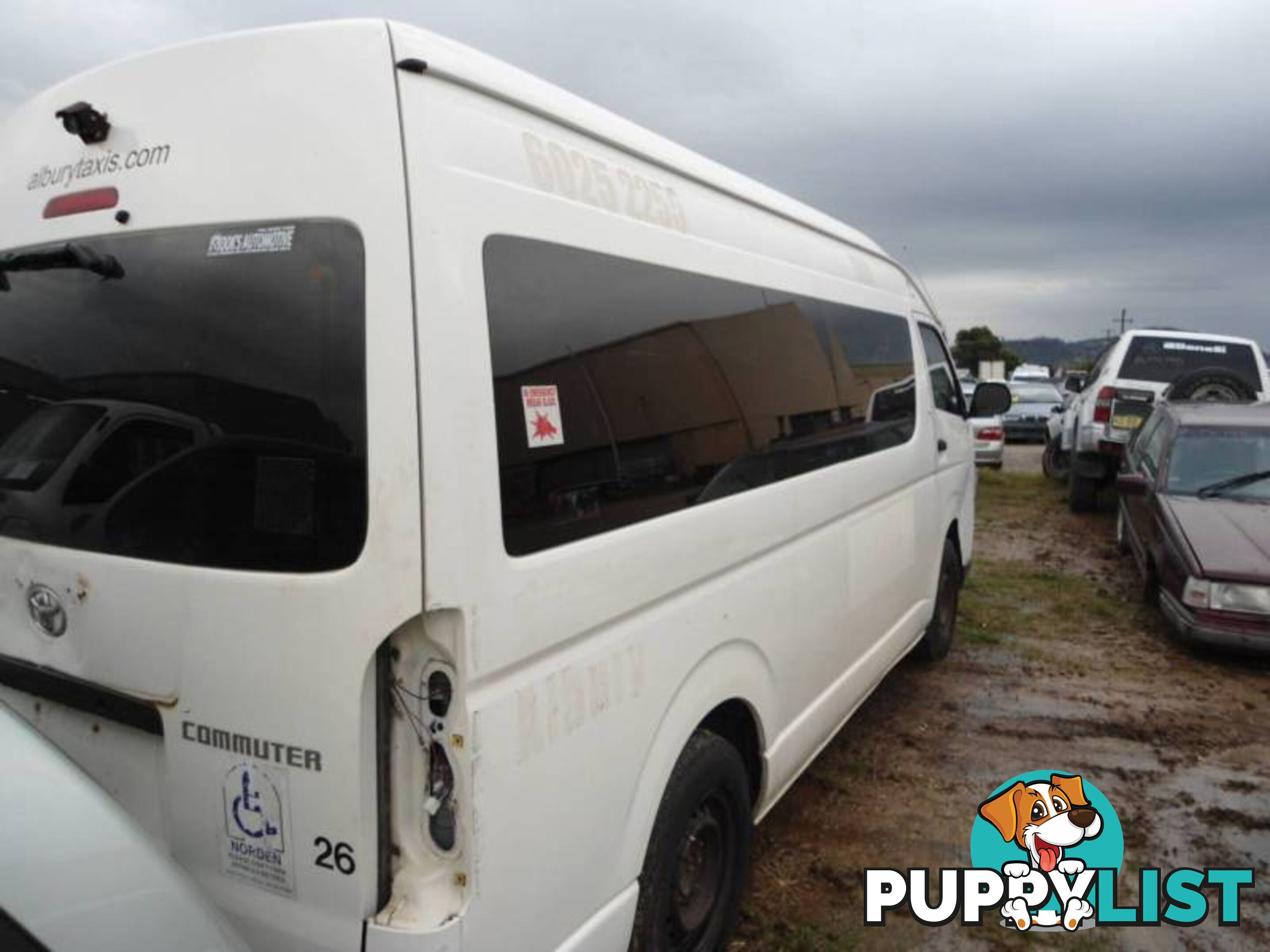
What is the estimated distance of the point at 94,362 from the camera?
1.92m

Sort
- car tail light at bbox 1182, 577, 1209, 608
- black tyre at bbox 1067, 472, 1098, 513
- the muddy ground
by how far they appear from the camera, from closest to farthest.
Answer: the muddy ground, car tail light at bbox 1182, 577, 1209, 608, black tyre at bbox 1067, 472, 1098, 513

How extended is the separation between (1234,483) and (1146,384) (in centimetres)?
525

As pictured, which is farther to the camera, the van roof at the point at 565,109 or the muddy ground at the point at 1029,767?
the muddy ground at the point at 1029,767

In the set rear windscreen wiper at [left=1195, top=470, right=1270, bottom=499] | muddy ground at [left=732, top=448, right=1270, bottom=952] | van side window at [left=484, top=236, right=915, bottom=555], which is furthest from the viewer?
rear windscreen wiper at [left=1195, top=470, right=1270, bottom=499]

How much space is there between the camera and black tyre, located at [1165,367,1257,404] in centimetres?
1061

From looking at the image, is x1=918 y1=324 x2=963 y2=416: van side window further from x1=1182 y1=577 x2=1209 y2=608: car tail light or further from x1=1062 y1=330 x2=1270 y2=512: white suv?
x1=1062 y1=330 x2=1270 y2=512: white suv

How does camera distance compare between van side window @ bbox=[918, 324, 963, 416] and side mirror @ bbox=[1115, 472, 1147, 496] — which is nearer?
van side window @ bbox=[918, 324, 963, 416]

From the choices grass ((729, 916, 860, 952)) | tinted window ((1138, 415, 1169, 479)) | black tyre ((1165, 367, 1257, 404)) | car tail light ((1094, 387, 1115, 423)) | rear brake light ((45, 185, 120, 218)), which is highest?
rear brake light ((45, 185, 120, 218))

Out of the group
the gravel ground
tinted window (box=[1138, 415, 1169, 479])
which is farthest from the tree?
tinted window (box=[1138, 415, 1169, 479])

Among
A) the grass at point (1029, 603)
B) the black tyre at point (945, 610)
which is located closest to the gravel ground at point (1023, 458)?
the grass at point (1029, 603)

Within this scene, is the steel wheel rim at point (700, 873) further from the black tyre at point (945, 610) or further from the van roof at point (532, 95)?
the black tyre at point (945, 610)

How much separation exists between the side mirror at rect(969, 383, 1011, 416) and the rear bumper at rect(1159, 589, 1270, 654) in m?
1.64

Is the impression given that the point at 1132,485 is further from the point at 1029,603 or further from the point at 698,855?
the point at 698,855

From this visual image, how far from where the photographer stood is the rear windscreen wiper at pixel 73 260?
1872 millimetres
